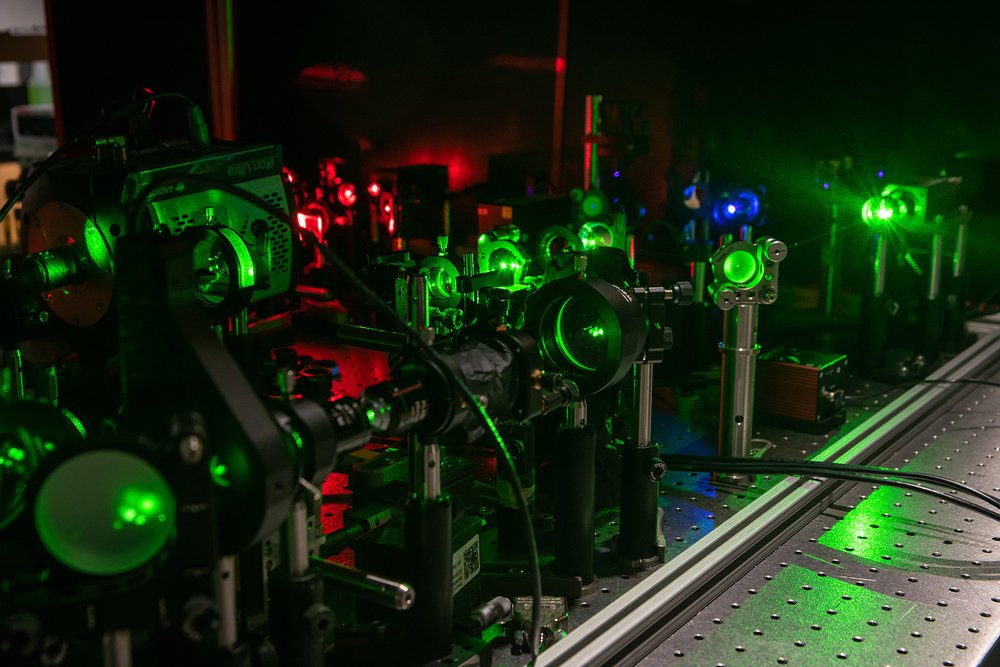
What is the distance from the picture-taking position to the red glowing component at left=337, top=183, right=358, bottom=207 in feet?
9.93

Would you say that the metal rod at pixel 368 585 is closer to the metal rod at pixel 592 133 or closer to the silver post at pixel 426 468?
the silver post at pixel 426 468

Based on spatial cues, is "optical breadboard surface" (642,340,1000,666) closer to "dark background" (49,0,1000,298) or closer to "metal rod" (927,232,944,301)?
"metal rod" (927,232,944,301)

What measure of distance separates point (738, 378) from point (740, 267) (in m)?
0.21

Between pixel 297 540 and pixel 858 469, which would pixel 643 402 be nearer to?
pixel 858 469

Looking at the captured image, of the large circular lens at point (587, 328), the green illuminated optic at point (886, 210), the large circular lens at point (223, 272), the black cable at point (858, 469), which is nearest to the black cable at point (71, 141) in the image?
the large circular lens at point (223, 272)

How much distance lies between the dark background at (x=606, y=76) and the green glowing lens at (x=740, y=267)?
1219 mm

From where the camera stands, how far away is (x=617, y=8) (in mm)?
3297

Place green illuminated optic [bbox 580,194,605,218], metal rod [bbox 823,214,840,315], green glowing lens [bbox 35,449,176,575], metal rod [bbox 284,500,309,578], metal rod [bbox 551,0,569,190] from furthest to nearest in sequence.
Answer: metal rod [bbox 551,0,569,190]
metal rod [bbox 823,214,840,315]
green illuminated optic [bbox 580,194,605,218]
metal rod [bbox 284,500,309,578]
green glowing lens [bbox 35,449,176,575]

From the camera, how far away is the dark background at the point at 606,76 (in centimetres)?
323

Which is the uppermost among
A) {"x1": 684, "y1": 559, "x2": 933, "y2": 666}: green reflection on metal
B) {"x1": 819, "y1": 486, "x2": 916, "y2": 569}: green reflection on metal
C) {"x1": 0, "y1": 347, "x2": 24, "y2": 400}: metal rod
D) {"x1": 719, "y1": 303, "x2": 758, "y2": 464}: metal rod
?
{"x1": 0, "y1": 347, "x2": 24, "y2": 400}: metal rod

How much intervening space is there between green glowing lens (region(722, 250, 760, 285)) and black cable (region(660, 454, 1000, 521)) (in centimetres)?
34

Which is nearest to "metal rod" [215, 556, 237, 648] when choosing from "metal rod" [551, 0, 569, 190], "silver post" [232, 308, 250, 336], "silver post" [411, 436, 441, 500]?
"silver post" [411, 436, 441, 500]

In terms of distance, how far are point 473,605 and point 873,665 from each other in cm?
55

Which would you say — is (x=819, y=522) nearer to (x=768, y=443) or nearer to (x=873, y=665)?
(x=768, y=443)
